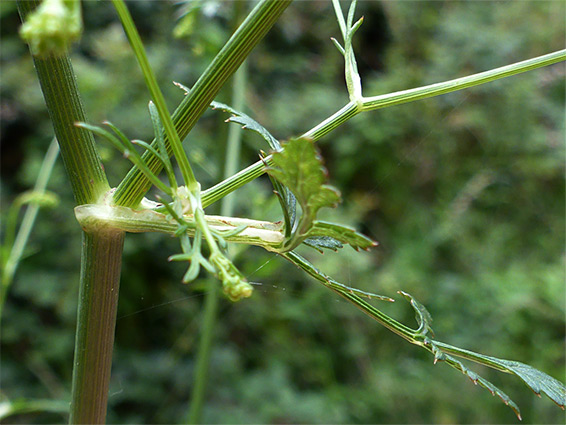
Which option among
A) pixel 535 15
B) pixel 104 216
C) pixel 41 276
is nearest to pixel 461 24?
pixel 535 15

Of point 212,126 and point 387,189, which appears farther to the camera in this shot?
point 387,189

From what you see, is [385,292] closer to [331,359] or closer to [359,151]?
[331,359]

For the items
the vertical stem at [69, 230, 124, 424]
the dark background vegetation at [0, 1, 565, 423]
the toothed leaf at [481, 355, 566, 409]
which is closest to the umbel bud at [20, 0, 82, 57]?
the vertical stem at [69, 230, 124, 424]

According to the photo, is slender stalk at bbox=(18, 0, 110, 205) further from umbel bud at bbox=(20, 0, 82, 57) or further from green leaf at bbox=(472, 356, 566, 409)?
green leaf at bbox=(472, 356, 566, 409)

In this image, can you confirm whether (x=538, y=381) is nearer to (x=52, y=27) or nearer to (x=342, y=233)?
(x=342, y=233)

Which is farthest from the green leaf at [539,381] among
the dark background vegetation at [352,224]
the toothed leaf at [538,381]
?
the dark background vegetation at [352,224]

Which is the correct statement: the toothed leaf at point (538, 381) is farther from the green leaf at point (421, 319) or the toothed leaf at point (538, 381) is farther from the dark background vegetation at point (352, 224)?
the dark background vegetation at point (352, 224)
